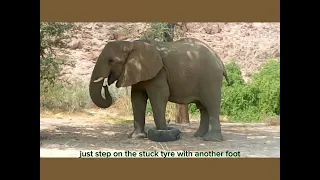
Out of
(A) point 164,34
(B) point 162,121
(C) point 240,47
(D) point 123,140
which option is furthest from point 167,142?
(C) point 240,47

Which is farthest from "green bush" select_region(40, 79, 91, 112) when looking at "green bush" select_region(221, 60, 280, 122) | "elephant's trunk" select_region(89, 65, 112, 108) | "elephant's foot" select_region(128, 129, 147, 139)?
"green bush" select_region(221, 60, 280, 122)

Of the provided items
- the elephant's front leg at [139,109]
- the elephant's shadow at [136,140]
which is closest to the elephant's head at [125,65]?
the elephant's front leg at [139,109]

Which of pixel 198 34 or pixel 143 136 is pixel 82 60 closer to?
pixel 198 34

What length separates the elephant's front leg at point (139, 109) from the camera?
8.02 meters

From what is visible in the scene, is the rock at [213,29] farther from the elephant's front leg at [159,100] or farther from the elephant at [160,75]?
the elephant's front leg at [159,100]

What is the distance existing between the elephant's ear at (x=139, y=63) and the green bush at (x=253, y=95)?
4173mm

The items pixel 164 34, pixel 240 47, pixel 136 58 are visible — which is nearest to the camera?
pixel 136 58

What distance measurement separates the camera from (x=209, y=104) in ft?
26.0

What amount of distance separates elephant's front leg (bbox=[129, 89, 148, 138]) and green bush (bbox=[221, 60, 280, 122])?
12.3ft

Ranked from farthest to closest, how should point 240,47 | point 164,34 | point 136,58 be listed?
point 240,47 < point 164,34 < point 136,58

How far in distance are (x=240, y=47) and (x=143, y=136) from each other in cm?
544

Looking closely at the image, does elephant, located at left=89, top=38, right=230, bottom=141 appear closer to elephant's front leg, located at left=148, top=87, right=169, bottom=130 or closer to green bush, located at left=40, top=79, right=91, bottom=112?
elephant's front leg, located at left=148, top=87, right=169, bottom=130

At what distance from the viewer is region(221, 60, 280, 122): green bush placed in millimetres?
10781

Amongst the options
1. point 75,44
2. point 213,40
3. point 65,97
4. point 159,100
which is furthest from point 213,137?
point 75,44
